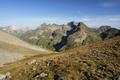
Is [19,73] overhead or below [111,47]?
below

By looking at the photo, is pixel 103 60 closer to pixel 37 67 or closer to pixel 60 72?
pixel 60 72

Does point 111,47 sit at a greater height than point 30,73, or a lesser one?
greater

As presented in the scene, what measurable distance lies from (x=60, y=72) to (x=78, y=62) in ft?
14.0

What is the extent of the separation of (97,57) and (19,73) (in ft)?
40.4

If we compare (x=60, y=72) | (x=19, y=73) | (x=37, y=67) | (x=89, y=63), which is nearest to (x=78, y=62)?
(x=89, y=63)

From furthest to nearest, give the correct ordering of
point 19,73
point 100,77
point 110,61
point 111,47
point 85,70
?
point 111,47, point 19,73, point 110,61, point 85,70, point 100,77

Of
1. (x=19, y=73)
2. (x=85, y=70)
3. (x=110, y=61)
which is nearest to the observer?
(x=85, y=70)

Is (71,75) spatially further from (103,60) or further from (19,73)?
(19,73)

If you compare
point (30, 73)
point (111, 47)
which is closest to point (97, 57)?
point (111, 47)

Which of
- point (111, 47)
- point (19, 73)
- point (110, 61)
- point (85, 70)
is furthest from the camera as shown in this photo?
point (111, 47)

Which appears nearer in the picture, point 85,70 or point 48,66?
point 85,70

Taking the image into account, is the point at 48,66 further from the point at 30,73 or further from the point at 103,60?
the point at 103,60

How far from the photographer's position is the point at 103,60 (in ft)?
112

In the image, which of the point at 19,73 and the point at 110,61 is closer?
the point at 110,61
